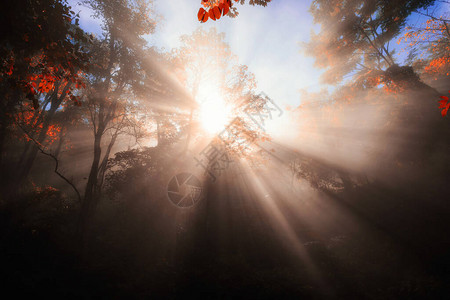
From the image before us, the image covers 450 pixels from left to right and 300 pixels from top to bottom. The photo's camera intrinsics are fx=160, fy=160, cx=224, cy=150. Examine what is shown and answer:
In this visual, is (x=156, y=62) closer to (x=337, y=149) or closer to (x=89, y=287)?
(x=89, y=287)

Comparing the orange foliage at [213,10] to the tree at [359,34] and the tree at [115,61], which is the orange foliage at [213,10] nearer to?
the tree at [115,61]

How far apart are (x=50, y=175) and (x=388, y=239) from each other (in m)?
31.3

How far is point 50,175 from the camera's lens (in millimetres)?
18531

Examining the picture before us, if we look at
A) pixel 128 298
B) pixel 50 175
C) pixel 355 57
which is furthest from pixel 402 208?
pixel 50 175

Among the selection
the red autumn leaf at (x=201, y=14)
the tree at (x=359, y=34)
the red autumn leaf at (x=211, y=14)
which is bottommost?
the red autumn leaf at (x=201, y=14)

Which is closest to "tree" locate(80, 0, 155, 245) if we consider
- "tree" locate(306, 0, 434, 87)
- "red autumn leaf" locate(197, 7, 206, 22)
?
"red autumn leaf" locate(197, 7, 206, 22)

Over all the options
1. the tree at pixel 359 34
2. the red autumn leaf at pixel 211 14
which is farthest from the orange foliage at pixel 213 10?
the tree at pixel 359 34

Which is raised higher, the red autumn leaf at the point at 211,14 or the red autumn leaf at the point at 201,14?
the red autumn leaf at the point at 211,14

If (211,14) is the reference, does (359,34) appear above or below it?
above

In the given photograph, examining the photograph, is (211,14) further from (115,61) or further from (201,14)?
(115,61)

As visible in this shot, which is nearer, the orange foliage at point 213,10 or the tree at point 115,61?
the orange foliage at point 213,10

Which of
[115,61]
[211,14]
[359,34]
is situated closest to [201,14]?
[211,14]

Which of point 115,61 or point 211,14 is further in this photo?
point 115,61

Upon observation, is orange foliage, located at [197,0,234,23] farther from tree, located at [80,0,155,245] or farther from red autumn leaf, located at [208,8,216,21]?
tree, located at [80,0,155,245]
